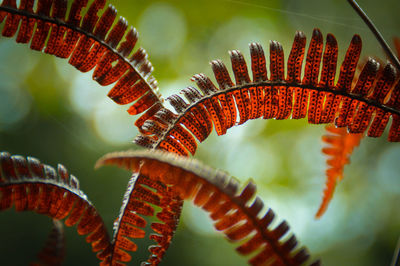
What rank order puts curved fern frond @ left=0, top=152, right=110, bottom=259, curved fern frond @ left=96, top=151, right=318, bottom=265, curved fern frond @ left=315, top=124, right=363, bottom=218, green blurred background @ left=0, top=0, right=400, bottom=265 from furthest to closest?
green blurred background @ left=0, top=0, right=400, bottom=265, curved fern frond @ left=315, top=124, right=363, bottom=218, curved fern frond @ left=0, top=152, right=110, bottom=259, curved fern frond @ left=96, top=151, right=318, bottom=265

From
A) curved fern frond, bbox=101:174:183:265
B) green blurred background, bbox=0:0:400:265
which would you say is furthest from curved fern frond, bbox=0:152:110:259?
green blurred background, bbox=0:0:400:265

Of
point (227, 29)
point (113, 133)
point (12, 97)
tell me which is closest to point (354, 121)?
point (113, 133)

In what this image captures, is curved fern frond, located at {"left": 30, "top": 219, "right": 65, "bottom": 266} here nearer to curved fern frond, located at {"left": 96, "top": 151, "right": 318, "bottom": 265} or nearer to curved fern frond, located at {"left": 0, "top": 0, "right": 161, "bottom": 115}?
curved fern frond, located at {"left": 96, "top": 151, "right": 318, "bottom": 265}

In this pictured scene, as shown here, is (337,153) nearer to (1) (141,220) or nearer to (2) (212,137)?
(1) (141,220)

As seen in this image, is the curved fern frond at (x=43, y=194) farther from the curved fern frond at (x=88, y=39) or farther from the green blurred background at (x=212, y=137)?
the green blurred background at (x=212, y=137)

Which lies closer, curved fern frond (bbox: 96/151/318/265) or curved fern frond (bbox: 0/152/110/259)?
curved fern frond (bbox: 96/151/318/265)

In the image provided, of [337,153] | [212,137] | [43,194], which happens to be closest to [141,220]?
[43,194]
